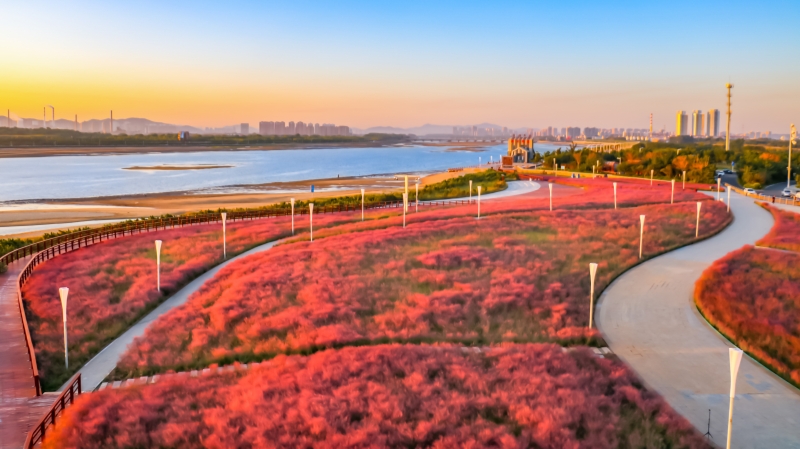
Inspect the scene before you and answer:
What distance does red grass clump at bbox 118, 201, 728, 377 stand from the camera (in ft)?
55.0

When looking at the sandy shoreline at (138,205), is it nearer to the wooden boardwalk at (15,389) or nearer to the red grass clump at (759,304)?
the wooden boardwalk at (15,389)

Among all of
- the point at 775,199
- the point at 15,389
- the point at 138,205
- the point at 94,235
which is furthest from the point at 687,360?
the point at 138,205

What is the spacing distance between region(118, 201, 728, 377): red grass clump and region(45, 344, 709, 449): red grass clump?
2.37 meters

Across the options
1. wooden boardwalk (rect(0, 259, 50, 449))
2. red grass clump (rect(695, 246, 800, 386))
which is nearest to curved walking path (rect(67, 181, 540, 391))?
wooden boardwalk (rect(0, 259, 50, 449))

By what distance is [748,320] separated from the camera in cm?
1789

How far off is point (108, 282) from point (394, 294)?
1258 centimetres

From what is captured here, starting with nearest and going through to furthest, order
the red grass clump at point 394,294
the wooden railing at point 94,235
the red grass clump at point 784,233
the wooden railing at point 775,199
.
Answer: the red grass clump at point 394,294
the wooden railing at point 94,235
the red grass clump at point 784,233
the wooden railing at point 775,199

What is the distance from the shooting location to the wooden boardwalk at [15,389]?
12086 mm

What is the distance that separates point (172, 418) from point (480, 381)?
596 cm

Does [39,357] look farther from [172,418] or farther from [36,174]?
[36,174]

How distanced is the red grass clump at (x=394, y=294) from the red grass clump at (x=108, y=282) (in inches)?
66.8

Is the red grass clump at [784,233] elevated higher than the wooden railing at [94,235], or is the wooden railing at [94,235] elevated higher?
the red grass clump at [784,233]

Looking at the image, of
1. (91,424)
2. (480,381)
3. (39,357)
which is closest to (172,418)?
(91,424)

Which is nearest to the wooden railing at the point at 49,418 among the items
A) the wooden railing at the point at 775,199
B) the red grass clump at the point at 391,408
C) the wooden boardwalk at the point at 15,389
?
the red grass clump at the point at 391,408
